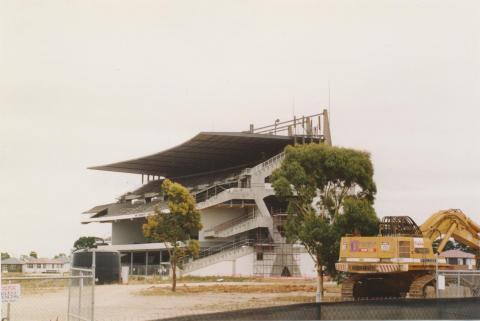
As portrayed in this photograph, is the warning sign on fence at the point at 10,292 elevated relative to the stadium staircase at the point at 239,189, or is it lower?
lower

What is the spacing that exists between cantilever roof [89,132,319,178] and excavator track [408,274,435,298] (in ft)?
124

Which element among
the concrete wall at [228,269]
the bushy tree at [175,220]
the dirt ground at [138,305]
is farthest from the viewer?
the concrete wall at [228,269]

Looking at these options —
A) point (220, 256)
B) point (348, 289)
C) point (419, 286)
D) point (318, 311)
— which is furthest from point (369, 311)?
point (220, 256)

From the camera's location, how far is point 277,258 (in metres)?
63.6

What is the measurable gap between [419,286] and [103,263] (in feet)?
106

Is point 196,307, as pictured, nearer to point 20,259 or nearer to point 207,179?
point 207,179

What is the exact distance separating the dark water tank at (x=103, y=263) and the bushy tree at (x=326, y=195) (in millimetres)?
20057

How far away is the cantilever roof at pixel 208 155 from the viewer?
6588 cm

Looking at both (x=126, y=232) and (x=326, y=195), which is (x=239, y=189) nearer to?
(x=126, y=232)

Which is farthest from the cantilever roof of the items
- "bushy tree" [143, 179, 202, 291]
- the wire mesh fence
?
the wire mesh fence

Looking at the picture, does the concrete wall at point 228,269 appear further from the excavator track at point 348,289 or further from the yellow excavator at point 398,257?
the excavator track at point 348,289

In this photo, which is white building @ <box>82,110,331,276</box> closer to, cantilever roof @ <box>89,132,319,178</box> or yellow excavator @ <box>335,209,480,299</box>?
cantilever roof @ <box>89,132,319,178</box>

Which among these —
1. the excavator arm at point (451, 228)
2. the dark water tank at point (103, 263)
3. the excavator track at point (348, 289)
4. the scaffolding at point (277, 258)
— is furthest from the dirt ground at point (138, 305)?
the scaffolding at point (277, 258)

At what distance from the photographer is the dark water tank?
50062 millimetres
